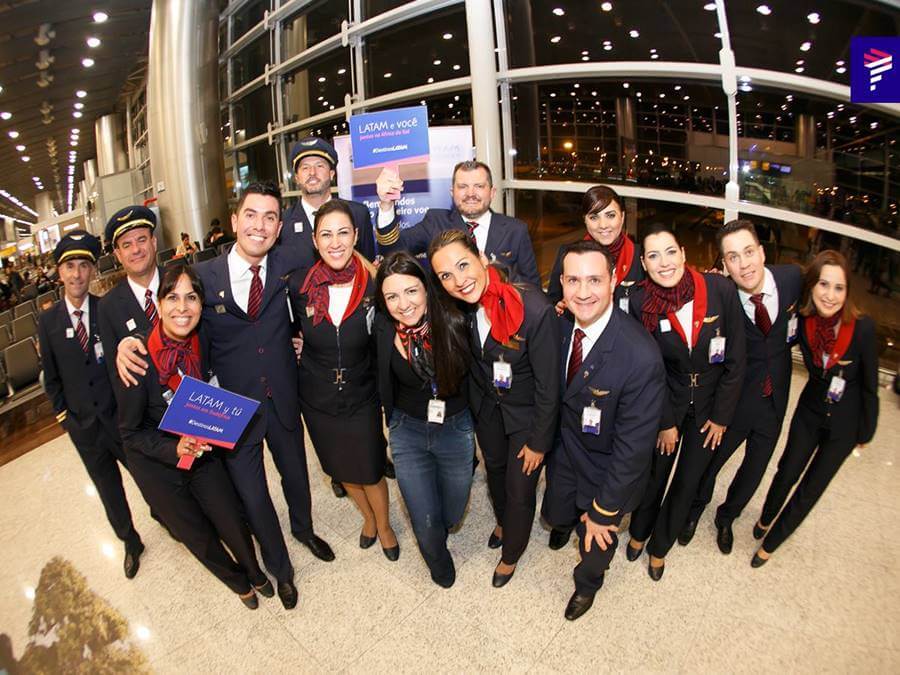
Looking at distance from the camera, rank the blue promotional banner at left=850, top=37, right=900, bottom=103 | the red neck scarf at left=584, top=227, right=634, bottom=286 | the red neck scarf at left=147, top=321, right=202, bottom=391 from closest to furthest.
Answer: the red neck scarf at left=147, top=321, right=202, bottom=391, the red neck scarf at left=584, top=227, right=634, bottom=286, the blue promotional banner at left=850, top=37, right=900, bottom=103

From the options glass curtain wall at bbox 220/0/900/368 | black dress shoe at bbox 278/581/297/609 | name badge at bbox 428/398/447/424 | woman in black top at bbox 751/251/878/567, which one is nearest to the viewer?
woman in black top at bbox 751/251/878/567

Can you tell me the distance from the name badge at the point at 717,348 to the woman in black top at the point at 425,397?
103 centimetres

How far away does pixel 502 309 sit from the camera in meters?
1.80

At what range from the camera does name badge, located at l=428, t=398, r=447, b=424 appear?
1992 millimetres

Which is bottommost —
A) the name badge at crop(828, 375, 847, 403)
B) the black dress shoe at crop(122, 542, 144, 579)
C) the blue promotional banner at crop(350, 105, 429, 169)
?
the black dress shoe at crop(122, 542, 144, 579)

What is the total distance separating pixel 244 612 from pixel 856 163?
17.4 feet

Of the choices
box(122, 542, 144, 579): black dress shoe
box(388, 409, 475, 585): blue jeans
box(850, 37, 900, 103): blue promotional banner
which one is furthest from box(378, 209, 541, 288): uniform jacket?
box(850, 37, 900, 103): blue promotional banner

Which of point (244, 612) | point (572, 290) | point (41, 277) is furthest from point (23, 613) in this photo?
point (41, 277)

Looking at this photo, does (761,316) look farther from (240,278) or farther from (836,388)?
(240,278)

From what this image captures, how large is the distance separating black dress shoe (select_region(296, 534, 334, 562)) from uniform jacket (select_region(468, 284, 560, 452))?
128cm

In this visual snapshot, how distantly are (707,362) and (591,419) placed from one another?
0.61m

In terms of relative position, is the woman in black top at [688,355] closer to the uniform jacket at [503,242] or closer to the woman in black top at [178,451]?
the uniform jacket at [503,242]

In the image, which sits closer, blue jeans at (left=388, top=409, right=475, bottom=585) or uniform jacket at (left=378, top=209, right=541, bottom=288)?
blue jeans at (left=388, top=409, right=475, bottom=585)

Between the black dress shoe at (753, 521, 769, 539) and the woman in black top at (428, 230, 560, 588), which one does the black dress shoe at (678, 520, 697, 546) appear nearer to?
the black dress shoe at (753, 521, 769, 539)
